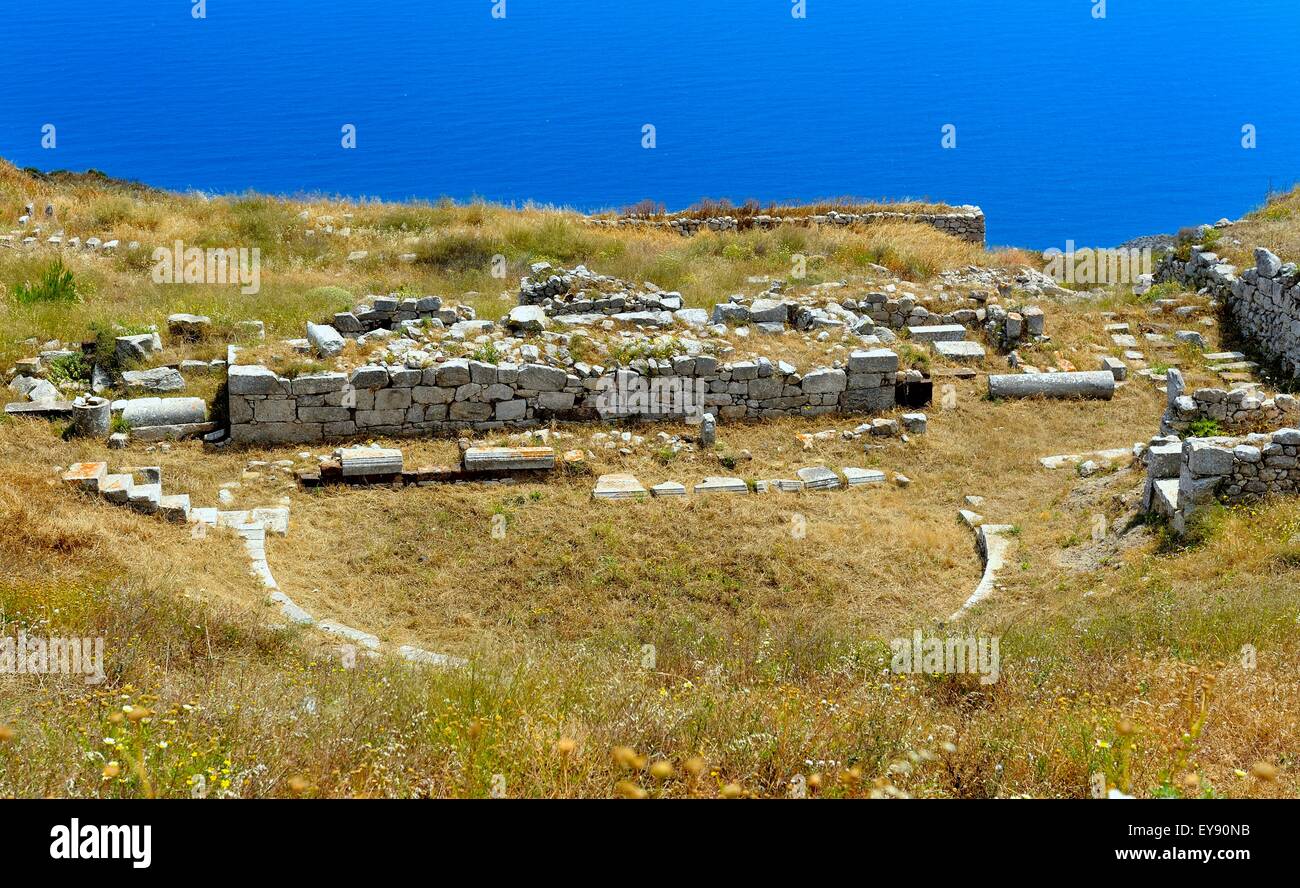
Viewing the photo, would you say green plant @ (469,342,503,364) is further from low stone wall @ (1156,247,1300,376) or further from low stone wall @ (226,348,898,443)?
low stone wall @ (1156,247,1300,376)

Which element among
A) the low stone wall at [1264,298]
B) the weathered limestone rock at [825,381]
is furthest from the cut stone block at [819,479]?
the low stone wall at [1264,298]

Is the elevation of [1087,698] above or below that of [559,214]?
below

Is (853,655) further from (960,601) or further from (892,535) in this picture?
(892,535)

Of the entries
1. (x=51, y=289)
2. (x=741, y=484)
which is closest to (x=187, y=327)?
(x=51, y=289)

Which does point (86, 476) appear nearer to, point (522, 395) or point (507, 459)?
point (507, 459)

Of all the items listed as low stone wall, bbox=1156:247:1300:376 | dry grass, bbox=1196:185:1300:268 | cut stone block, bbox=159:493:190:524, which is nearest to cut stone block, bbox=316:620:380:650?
cut stone block, bbox=159:493:190:524

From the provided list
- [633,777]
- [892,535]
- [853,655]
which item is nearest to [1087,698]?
[853,655]

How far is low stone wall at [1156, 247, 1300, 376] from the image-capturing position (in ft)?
50.1

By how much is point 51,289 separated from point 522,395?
7226 millimetres

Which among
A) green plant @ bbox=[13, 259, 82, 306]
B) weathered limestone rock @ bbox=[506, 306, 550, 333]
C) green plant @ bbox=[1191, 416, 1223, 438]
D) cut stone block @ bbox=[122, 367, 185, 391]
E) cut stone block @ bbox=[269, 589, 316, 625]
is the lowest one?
cut stone block @ bbox=[269, 589, 316, 625]

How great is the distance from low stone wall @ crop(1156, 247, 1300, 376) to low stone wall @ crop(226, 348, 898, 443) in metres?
5.89

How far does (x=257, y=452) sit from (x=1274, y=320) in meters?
13.9

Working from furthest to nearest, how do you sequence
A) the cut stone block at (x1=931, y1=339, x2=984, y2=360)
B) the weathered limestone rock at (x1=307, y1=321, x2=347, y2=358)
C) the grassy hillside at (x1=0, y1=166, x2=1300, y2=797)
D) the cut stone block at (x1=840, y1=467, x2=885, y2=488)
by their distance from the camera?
the cut stone block at (x1=931, y1=339, x2=984, y2=360) < the weathered limestone rock at (x1=307, y1=321, x2=347, y2=358) < the cut stone block at (x1=840, y1=467, x2=885, y2=488) < the grassy hillside at (x1=0, y1=166, x2=1300, y2=797)
